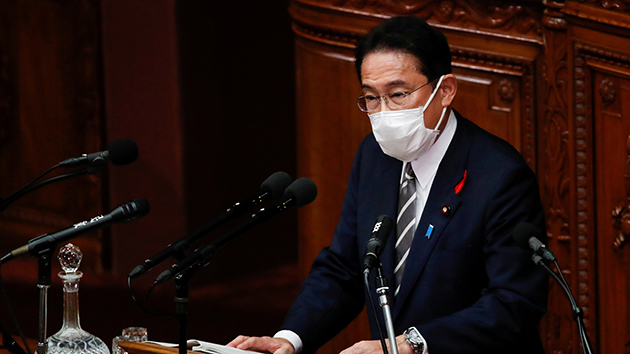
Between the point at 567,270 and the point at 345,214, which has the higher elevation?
the point at 345,214

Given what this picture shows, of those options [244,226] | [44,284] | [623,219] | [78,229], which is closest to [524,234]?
[244,226]

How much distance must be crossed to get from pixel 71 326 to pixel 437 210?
103 cm

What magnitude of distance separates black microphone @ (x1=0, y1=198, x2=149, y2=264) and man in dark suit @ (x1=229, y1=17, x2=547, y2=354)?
49cm

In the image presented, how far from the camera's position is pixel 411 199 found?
104 inches

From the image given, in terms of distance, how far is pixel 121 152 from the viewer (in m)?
2.24

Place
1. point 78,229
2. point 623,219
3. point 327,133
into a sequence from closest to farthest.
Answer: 1. point 78,229
2. point 623,219
3. point 327,133

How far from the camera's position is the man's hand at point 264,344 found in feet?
7.59

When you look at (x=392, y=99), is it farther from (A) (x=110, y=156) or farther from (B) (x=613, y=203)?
(B) (x=613, y=203)

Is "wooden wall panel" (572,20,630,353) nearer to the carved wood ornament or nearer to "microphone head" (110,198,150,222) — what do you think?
the carved wood ornament

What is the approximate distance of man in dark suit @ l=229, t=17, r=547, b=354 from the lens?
7.76 feet

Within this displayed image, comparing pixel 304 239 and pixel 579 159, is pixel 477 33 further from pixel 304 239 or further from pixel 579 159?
pixel 304 239

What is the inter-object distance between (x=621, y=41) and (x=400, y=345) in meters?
1.64

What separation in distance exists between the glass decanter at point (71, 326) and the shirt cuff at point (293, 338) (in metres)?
0.49

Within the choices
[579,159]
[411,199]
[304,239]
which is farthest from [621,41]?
[304,239]
